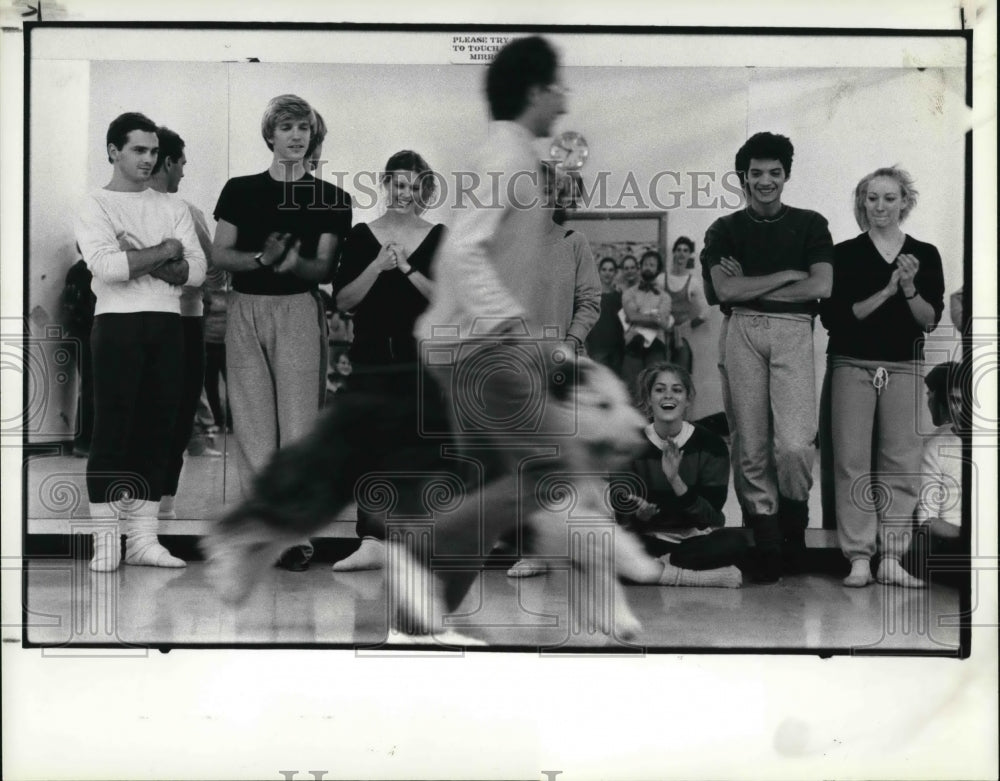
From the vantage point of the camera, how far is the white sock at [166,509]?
379 cm

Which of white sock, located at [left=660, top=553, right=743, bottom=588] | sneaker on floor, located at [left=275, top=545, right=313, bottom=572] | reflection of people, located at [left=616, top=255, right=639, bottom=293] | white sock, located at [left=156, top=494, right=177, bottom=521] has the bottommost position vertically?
white sock, located at [left=660, top=553, right=743, bottom=588]

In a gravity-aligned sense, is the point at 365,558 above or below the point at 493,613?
above

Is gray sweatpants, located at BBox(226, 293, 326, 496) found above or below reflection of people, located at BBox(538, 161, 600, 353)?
below

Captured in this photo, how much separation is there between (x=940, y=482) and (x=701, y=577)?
0.78 m

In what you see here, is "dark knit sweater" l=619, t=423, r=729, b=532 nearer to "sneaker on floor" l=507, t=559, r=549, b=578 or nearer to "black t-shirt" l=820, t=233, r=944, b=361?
"sneaker on floor" l=507, t=559, r=549, b=578

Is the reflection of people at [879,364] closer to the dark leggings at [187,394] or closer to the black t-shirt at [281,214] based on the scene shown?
the black t-shirt at [281,214]

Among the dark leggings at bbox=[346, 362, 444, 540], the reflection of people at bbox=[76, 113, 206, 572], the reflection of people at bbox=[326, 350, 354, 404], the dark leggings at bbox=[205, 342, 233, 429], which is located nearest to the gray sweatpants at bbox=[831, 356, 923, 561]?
the dark leggings at bbox=[346, 362, 444, 540]

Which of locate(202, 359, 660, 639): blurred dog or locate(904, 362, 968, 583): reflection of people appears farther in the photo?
locate(904, 362, 968, 583): reflection of people

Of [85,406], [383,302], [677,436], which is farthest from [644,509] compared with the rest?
[85,406]

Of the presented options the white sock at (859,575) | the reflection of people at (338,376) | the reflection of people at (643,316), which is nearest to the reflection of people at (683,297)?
the reflection of people at (643,316)

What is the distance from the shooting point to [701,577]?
3793 millimetres

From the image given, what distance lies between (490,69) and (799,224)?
1031mm

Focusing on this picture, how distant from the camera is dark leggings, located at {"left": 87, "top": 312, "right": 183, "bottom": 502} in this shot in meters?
3.80

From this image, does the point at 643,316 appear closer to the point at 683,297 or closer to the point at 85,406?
the point at 683,297
